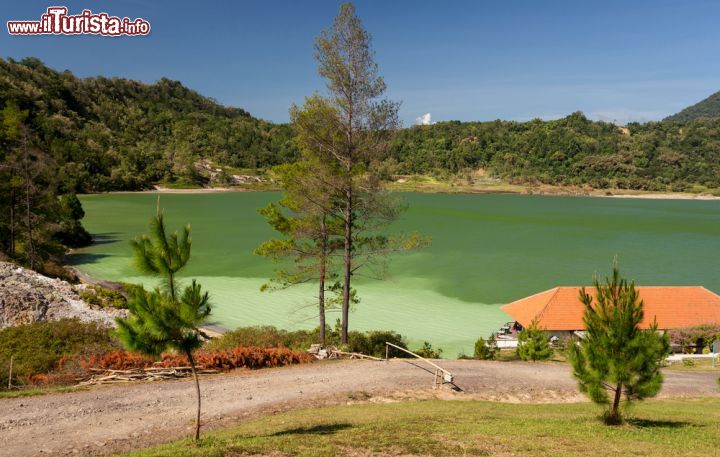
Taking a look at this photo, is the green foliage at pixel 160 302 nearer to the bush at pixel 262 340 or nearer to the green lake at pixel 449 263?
the green lake at pixel 449 263

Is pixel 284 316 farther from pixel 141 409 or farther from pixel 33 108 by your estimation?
pixel 33 108

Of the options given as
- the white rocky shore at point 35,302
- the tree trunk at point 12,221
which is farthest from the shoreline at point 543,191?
the white rocky shore at point 35,302

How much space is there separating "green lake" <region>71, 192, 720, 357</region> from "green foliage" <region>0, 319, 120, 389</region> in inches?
222

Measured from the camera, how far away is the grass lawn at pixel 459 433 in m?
9.04

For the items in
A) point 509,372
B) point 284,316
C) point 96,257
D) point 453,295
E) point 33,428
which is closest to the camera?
point 33,428

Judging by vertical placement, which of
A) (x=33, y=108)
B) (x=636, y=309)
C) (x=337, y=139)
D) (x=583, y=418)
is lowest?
(x=583, y=418)

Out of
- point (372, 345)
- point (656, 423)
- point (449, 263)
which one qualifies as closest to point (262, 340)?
point (372, 345)

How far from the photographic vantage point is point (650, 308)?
27.0m

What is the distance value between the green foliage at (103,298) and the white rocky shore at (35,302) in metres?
0.70

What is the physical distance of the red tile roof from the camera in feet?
85.0

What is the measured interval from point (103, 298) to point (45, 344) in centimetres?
1048

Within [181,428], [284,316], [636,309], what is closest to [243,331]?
[284,316]

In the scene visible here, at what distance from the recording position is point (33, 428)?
11.2 metres

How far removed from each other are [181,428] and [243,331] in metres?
11.9
